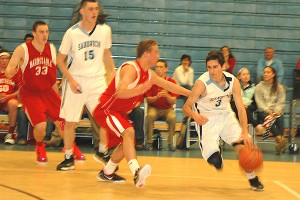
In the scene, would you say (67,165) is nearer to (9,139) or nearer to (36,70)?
(36,70)

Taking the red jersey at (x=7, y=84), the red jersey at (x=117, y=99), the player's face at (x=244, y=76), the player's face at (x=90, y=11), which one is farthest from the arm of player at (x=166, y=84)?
the red jersey at (x=7, y=84)

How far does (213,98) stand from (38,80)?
240cm

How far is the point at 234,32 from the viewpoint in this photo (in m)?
13.4

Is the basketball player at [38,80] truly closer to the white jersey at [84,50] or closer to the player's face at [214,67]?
the white jersey at [84,50]

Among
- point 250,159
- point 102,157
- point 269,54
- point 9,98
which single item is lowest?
point 102,157

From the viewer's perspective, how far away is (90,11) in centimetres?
748

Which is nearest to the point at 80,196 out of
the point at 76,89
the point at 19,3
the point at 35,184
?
the point at 35,184

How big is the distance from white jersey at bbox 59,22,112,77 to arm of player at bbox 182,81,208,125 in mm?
1428

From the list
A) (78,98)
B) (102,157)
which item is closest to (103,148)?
(102,157)

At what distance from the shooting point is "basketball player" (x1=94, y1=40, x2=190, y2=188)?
630 centimetres

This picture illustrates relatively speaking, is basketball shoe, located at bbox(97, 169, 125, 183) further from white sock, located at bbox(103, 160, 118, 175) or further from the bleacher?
the bleacher

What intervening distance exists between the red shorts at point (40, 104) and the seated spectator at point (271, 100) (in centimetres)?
382

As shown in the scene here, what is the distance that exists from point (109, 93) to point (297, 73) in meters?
4.91

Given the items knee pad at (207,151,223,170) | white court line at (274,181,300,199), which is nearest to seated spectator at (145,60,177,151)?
white court line at (274,181,300,199)
